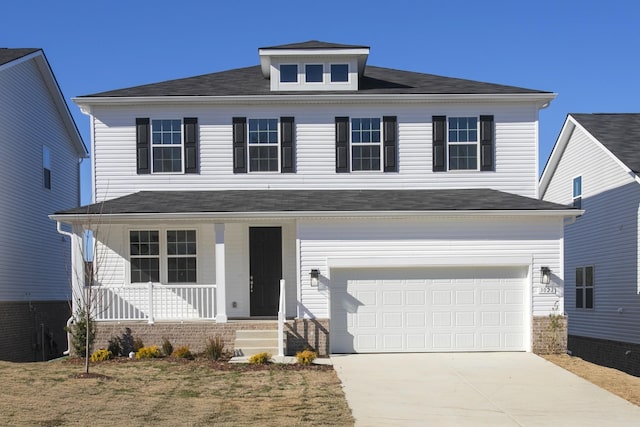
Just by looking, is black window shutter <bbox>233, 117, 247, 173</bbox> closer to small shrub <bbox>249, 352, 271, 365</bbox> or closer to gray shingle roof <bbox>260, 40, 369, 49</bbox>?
gray shingle roof <bbox>260, 40, 369, 49</bbox>

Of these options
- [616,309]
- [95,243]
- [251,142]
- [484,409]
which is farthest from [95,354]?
[616,309]

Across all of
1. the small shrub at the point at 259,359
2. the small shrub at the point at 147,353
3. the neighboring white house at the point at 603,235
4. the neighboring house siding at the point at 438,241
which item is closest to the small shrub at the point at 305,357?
the small shrub at the point at 259,359

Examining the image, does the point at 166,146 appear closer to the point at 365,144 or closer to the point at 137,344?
the point at 365,144

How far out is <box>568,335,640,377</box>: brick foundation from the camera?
19.1 m

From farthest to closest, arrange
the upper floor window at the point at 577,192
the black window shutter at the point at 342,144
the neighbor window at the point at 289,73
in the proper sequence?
the upper floor window at the point at 577,192
the neighbor window at the point at 289,73
the black window shutter at the point at 342,144

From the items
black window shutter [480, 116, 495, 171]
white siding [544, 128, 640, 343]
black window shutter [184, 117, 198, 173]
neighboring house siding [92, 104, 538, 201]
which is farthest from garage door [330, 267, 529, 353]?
black window shutter [184, 117, 198, 173]

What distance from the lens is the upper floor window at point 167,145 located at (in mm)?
18609

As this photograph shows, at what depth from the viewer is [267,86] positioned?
64.4 ft

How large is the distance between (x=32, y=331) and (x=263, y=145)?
968cm

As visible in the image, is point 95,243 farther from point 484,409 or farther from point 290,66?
point 484,409

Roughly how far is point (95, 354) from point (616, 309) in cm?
1441

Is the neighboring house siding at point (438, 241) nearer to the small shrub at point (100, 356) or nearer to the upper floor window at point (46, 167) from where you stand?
the small shrub at point (100, 356)

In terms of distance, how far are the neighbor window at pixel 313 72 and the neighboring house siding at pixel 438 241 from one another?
4821 millimetres

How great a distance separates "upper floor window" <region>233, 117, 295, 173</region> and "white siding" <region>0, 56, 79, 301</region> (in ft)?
19.3
